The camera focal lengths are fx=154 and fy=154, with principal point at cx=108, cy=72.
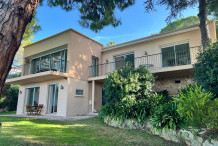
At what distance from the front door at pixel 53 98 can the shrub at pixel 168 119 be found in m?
8.02

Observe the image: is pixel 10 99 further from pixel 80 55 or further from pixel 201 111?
pixel 201 111

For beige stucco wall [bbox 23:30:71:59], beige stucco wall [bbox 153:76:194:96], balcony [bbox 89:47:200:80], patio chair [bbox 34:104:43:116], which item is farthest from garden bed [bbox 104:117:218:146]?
beige stucco wall [bbox 23:30:71:59]

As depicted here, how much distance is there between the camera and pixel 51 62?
12.8 metres

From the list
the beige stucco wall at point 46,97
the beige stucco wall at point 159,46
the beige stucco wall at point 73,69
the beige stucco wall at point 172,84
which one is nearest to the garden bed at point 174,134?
the beige stucco wall at point 159,46

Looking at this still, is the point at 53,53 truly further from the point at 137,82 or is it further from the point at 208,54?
the point at 208,54

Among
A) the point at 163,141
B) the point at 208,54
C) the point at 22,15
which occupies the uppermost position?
the point at 208,54

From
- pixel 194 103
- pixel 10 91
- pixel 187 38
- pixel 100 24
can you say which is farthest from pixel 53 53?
pixel 194 103

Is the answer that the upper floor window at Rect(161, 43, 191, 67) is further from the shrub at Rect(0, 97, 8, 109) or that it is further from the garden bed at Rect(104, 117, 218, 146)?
the shrub at Rect(0, 97, 8, 109)

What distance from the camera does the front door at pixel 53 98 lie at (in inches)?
449

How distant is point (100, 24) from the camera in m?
8.98

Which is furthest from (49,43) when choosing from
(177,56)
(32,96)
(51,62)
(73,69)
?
(177,56)

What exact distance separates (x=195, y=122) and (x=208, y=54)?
3285 millimetres

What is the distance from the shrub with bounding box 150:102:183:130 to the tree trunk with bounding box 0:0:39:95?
490 centimetres

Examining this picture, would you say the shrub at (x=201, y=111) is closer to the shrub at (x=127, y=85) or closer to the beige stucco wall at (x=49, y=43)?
the shrub at (x=127, y=85)
